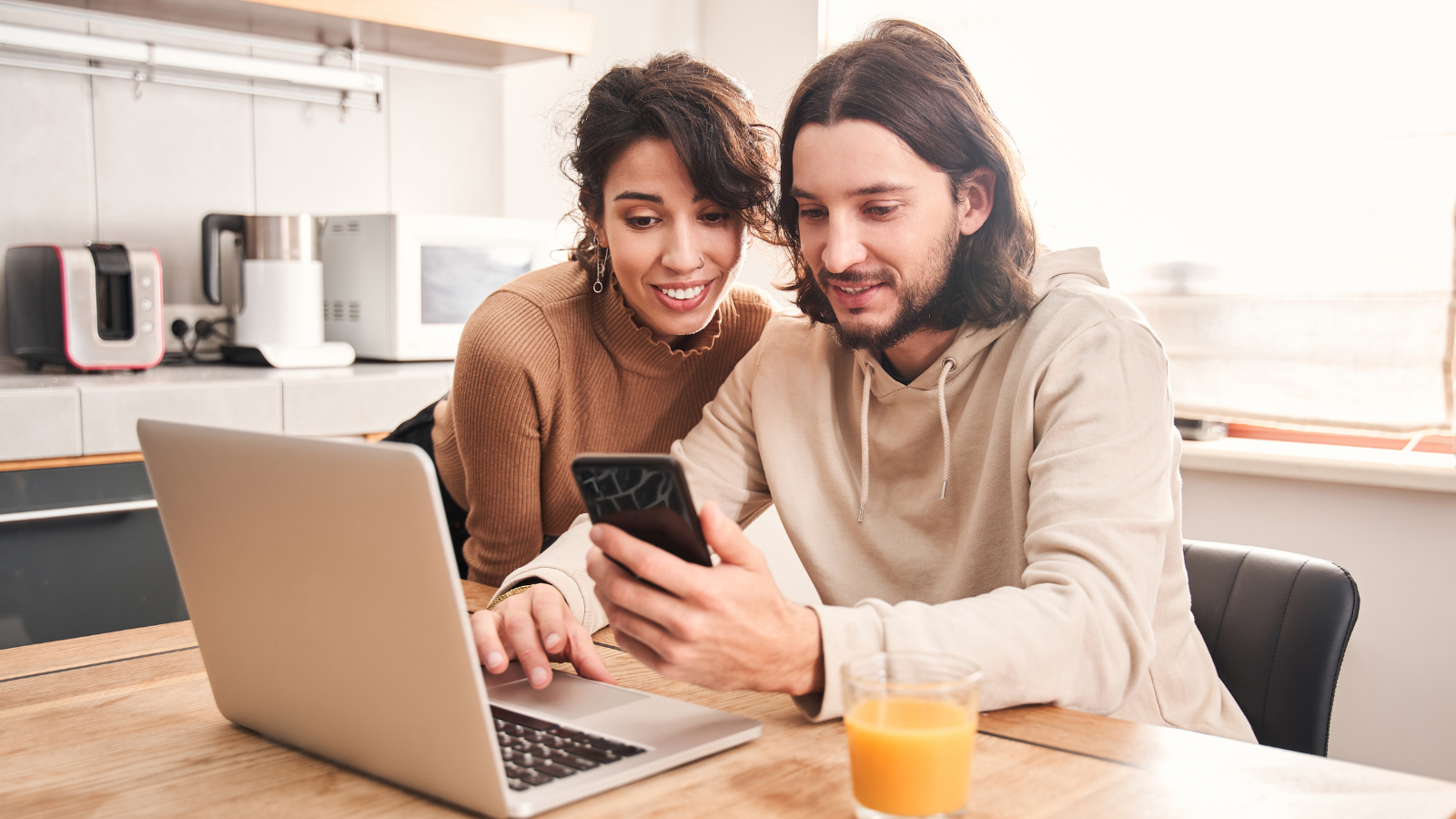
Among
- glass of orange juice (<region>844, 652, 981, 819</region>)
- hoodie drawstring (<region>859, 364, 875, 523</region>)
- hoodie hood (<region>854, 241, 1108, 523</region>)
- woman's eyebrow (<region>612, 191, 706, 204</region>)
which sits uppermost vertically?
woman's eyebrow (<region>612, 191, 706, 204</region>)

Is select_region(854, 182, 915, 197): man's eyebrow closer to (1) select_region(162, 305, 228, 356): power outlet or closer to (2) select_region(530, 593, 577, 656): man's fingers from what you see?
(2) select_region(530, 593, 577, 656): man's fingers

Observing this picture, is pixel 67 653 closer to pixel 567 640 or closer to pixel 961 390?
pixel 567 640

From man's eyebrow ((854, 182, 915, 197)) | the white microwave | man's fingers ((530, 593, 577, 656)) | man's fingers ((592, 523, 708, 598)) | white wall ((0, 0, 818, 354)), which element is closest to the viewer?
man's fingers ((592, 523, 708, 598))

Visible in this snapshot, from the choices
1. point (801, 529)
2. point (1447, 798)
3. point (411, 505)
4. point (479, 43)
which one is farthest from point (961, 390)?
point (479, 43)

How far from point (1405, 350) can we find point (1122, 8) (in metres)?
0.98

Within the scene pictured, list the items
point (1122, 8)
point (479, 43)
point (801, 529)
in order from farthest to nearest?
point (479, 43) < point (1122, 8) < point (801, 529)

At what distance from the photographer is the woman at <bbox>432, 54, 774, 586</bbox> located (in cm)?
145

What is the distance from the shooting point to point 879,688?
64cm

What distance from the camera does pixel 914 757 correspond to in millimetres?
604

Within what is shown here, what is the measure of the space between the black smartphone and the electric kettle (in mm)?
2210

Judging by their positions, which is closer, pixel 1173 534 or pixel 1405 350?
pixel 1173 534

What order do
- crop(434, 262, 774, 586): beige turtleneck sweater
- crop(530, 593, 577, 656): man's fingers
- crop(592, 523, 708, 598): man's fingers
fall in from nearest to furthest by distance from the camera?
1. crop(592, 523, 708, 598): man's fingers
2. crop(530, 593, 577, 656): man's fingers
3. crop(434, 262, 774, 586): beige turtleneck sweater

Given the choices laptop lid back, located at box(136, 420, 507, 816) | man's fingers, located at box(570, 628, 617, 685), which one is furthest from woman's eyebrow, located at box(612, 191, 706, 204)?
laptop lid back, located at box(136, 420, 507, 816)

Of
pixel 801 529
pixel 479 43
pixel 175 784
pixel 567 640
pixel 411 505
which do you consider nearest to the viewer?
pixel 411 505
